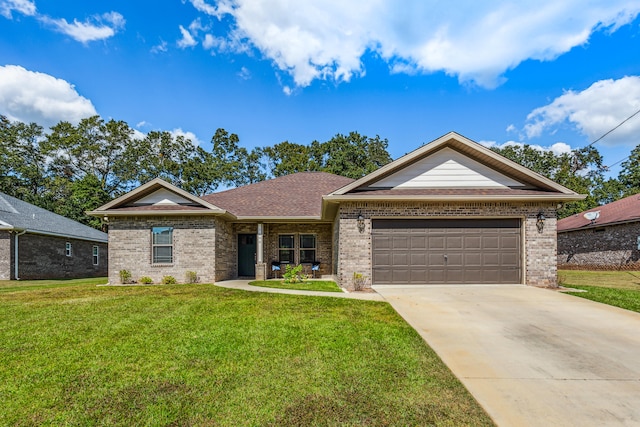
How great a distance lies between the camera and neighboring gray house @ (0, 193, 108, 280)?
1697cm

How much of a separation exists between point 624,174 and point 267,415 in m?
51.0

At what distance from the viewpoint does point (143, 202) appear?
14.1 metres

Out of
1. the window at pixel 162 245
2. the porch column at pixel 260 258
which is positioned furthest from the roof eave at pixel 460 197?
the window at pixel 162 245

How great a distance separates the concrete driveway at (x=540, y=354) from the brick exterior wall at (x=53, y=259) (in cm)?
1933

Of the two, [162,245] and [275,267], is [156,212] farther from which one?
[275,267]

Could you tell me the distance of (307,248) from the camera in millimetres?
16375

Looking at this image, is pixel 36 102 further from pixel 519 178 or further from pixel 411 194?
pixel 519 178

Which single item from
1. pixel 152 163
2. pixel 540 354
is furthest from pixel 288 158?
pixel 540 354

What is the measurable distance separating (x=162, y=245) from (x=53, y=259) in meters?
10.7

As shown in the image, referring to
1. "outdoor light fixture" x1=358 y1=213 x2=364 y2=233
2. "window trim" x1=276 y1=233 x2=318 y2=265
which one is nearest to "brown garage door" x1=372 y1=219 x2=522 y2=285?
"outdoor light fixture" x1=358 y1=213 x2=364 y2=233

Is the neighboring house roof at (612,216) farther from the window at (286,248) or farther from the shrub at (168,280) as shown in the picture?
the shrub at (168,280)

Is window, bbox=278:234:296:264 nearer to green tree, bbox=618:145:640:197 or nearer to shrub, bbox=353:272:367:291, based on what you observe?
shrub, bbox=353:272:367:291

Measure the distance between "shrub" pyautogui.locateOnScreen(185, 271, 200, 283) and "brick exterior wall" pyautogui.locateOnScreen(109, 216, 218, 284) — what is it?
135mm

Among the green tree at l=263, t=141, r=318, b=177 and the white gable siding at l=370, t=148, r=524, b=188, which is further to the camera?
the green tree at l=263, t=141, r=318, b=177
